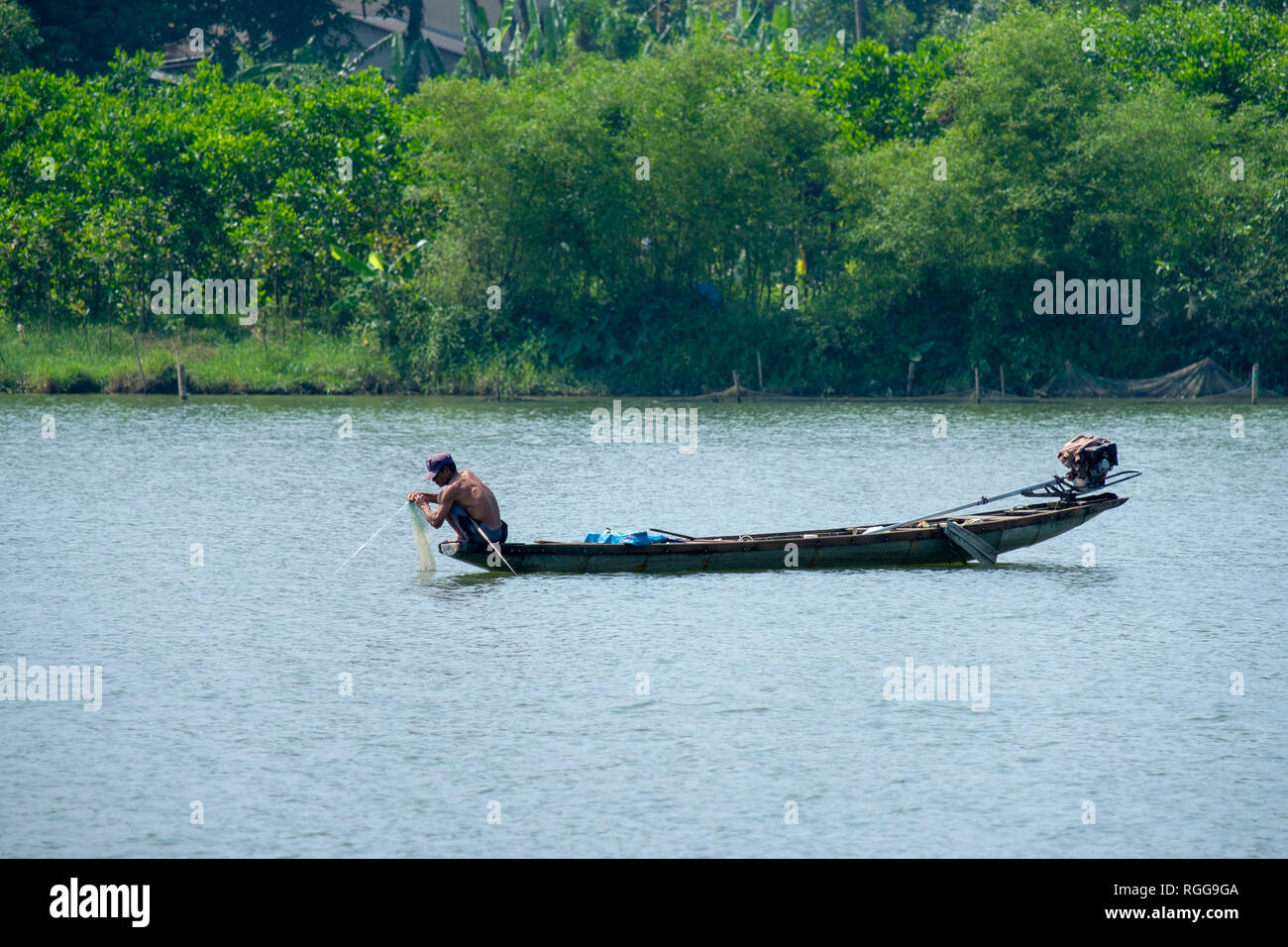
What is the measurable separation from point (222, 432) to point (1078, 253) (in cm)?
2816

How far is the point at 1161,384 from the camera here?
55.2 meters

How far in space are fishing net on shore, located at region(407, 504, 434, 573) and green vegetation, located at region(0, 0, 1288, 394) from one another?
33277 mm

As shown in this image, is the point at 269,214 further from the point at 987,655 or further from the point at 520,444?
the point at 987,655

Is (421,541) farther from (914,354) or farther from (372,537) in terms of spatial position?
(914,354)

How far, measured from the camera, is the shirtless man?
23.5 m

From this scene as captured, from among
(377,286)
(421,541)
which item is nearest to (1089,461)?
(421,541)

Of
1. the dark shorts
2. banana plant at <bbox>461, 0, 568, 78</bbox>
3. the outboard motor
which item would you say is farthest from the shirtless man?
banana plant at <bbox>461, 0, 568, 78</bbox>

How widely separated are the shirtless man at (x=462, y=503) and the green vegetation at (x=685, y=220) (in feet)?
115

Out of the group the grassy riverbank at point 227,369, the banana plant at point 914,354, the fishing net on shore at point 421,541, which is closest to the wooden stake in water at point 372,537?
the fishing net on shore at point 421,541

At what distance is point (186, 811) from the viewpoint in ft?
47.4

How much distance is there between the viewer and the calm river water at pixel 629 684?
46.8ft

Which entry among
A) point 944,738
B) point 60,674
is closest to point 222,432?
point 60,674

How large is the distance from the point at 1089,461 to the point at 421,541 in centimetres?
938
